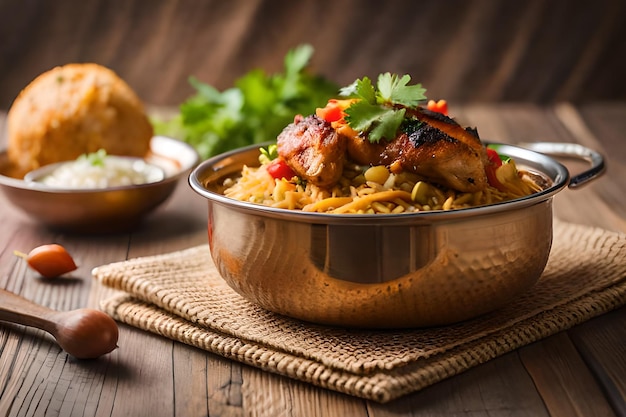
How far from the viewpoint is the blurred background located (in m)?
6.58

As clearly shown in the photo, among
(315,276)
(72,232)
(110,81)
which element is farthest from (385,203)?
(110,81)

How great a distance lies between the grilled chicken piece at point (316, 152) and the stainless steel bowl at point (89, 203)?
1206mm

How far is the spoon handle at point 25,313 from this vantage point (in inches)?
105

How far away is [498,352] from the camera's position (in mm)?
2535

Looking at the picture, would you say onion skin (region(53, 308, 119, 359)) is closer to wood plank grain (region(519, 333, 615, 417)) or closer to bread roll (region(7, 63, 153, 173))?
wood plank grain (region(519, 333, 615, 417))

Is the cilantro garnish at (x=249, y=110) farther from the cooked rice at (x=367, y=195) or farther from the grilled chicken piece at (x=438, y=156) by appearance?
the grilled chicken piece at (x=438, y=156)

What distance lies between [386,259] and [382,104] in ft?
1.85

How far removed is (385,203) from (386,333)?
39 cm

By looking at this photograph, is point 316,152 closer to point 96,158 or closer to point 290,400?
point 290,400

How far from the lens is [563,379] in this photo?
2.43 m

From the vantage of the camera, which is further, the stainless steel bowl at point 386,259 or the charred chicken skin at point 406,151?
the charred chicken skin at point 406,151

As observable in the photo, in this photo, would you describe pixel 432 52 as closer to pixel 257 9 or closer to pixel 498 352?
pixel 257 9

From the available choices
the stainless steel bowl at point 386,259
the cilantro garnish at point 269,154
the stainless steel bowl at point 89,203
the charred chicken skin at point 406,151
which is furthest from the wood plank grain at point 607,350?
the stainless steel bowl at point 89,203

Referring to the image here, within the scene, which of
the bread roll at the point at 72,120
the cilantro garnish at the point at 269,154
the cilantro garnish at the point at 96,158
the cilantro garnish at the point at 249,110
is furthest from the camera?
the cilantro garnish at the point at 249,110
